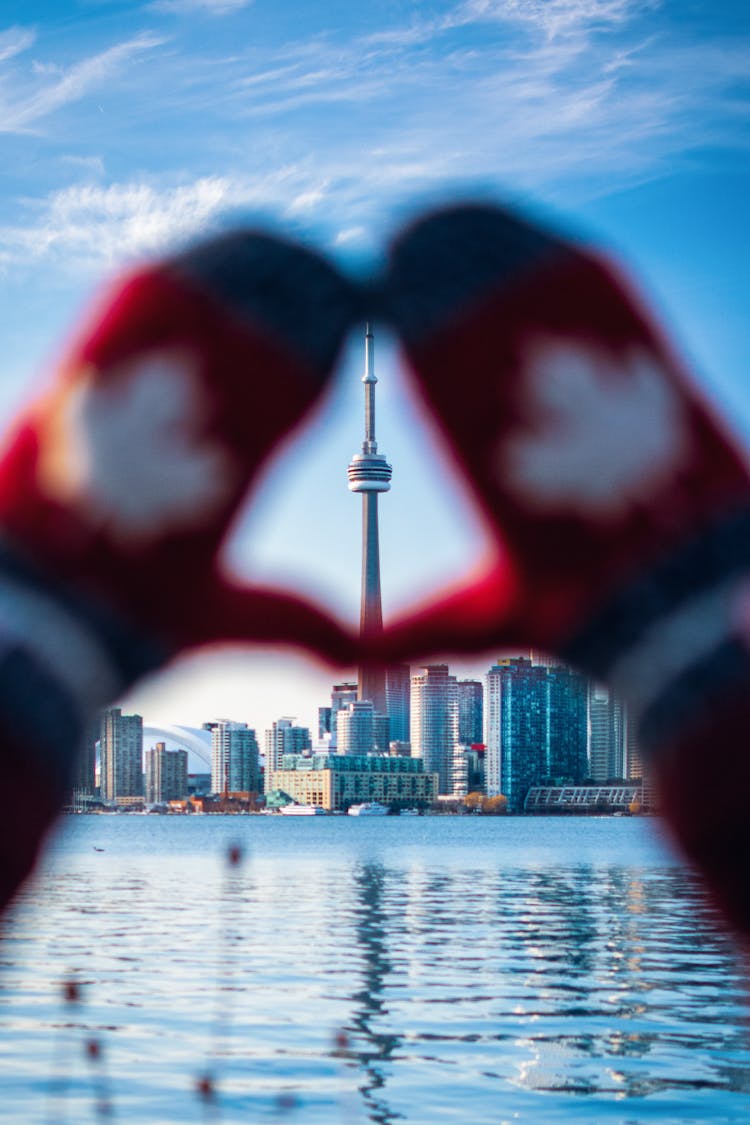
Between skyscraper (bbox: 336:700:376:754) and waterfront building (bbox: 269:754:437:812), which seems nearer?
skyscraper (bbox: 336:700:376:754)

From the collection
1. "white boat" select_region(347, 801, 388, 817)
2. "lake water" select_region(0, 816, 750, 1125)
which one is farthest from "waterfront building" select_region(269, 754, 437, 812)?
"lake water" select_region(0, 816, 750, 1125)

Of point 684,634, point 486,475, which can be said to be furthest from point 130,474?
point 684,634

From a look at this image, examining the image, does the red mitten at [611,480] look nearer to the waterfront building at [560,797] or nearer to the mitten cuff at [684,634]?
the mitten cuff at [684,634]

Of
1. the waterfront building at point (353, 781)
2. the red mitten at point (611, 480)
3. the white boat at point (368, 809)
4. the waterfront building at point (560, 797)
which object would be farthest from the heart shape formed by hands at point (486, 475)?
the white boat at point (368, 809)

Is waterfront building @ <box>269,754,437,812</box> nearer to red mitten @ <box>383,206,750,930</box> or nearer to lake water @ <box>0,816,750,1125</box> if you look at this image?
lake water @ <box>0,816,750,1125</box>

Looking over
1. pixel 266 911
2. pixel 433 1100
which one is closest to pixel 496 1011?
pixel 433 1100

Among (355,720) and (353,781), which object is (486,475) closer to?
(355,720)

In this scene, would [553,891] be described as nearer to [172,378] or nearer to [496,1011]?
[496,1011]

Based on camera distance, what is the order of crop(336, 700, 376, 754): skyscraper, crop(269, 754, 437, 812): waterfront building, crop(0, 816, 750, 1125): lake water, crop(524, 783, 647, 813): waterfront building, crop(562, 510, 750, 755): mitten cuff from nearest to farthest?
crop(562, 510, 750, 755): mitten cuff
crop(336, 700, 376, 754): skyscraper
crop(0, 816, 750, 1125): lake water
crop(269, 754, 437, 812): waterfront building
crop(524, 783, 647, 813): waterfront building
